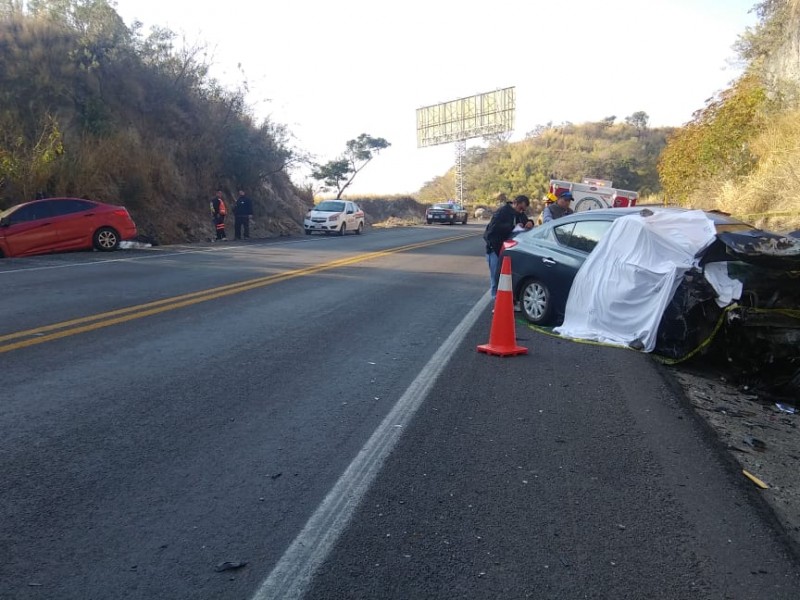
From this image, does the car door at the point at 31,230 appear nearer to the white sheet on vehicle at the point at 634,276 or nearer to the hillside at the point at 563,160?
the white sheet on vehicle at the point at 634,276

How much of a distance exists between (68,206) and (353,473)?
16.4 meters

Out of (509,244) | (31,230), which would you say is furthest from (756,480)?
(31,230)

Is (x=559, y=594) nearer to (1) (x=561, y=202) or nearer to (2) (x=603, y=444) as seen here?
(2) (x=603, y=444)

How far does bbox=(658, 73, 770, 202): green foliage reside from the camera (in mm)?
23094

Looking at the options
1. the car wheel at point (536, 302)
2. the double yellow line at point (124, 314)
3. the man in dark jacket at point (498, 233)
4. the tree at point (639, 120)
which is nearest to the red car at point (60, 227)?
the double yellow line at point (124, 314)

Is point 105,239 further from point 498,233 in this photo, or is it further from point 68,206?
point 498,233

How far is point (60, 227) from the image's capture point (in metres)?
17.5

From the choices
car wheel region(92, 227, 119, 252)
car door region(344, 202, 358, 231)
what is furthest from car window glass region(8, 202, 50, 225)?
car door region(344, 202, 358, 231)

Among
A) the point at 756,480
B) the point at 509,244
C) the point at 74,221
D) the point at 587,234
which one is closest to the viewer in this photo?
the point at 756,480

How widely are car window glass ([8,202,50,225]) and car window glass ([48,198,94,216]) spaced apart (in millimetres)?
195

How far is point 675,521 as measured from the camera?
3.65 metres

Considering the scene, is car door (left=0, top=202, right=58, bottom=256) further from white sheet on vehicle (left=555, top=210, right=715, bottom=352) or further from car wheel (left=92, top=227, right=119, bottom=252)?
white sheet on vehicle (left=555, top=210, right=715, bottom=352)

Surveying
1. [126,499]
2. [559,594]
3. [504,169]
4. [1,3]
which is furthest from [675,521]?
[504,169]

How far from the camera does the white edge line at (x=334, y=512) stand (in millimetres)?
2979
